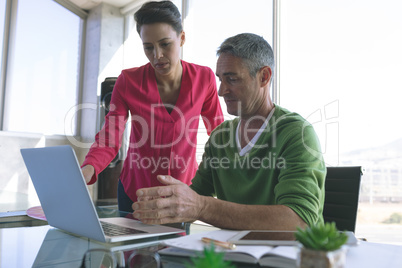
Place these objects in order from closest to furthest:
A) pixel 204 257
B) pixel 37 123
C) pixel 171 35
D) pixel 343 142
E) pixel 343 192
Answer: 1. pixel 204 257
2. pixel 343 192
3. pixel 171 35
4. pixel 343 142
5. pixel 37 123

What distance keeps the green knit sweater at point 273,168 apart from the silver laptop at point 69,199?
366mm

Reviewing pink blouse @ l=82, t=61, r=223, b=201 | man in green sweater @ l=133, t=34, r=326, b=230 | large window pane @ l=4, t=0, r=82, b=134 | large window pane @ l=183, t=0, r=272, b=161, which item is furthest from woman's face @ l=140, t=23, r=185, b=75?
large window pane @ l=4, t=0, r=82, b=134

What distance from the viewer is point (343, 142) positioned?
3.00 metres

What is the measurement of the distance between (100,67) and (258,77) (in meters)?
4.26

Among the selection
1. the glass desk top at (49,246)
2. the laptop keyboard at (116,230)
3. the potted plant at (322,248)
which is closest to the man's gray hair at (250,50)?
the glass desk top at (49,246)

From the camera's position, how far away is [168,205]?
1.02 metres

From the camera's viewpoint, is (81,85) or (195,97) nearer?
(195,97)

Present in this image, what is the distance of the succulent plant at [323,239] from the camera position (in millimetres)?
441

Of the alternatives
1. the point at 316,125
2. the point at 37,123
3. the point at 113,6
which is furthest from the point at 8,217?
the point at 113,6

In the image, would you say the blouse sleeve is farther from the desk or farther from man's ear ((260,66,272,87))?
man's ear ((260,66,272,87))

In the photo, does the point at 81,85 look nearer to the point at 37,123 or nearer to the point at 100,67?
the point at 100,67

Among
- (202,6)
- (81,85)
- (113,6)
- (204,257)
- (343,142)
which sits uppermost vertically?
(113,6)

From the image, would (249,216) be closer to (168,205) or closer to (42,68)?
(168,205)

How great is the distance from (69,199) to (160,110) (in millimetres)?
966
